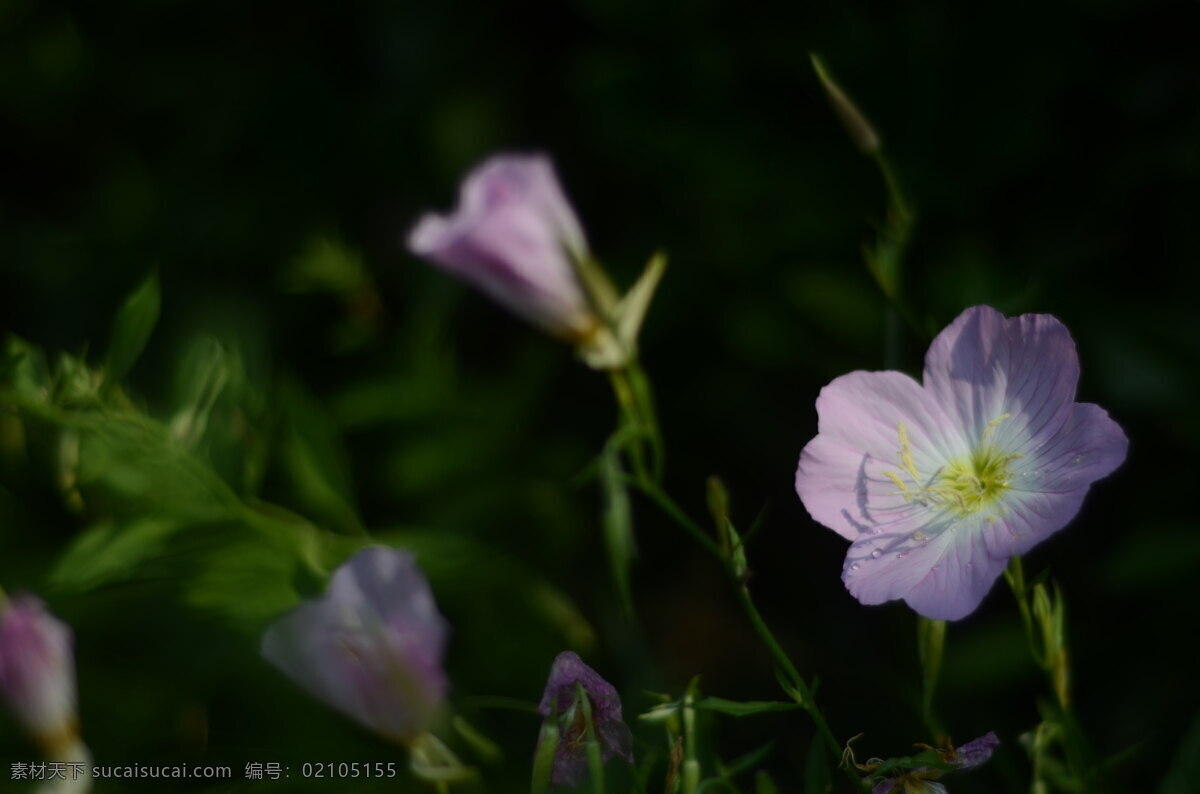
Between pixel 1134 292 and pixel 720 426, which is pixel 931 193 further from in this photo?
pixel 720 426

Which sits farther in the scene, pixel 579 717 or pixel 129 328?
pixel 129 328

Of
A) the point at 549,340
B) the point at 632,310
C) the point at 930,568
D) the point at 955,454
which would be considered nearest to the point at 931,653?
the point at 930,568

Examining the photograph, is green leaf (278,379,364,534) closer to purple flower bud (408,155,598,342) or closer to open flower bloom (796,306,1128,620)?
purple flower bud (408,155,598,342)

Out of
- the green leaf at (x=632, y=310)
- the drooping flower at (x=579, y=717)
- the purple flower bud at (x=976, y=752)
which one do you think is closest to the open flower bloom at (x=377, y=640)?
the drooping flower at (x=579, y=717)

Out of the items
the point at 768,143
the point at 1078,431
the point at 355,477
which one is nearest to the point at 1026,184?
the point at 768,143

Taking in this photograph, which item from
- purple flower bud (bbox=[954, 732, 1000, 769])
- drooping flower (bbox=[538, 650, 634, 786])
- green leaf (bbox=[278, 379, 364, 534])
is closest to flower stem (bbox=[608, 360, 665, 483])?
drooping flower (bbox=[538, 650, 634, 786])

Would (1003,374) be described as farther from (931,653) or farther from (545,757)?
(545,757)

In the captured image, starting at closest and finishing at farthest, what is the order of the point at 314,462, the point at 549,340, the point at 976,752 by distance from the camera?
the point at 976,752, the point at 314,462, the point at 549,340

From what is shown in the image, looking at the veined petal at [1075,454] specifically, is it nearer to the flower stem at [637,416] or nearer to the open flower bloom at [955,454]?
the open flower bloom at [955,454]
